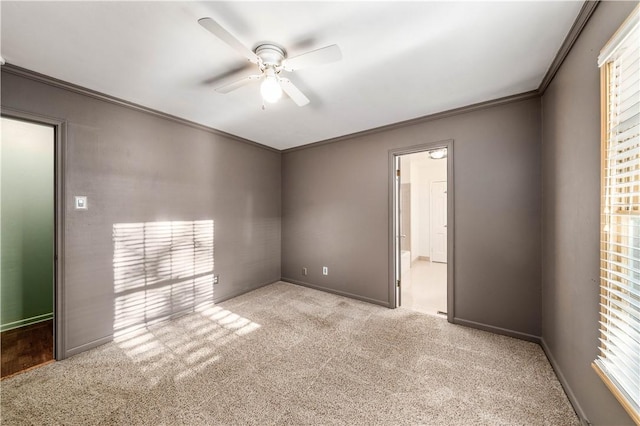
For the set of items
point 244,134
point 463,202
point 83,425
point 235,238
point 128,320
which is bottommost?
point 83,425

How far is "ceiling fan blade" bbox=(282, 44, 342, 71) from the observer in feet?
5.02

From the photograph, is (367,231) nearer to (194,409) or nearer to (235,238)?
(235,238)

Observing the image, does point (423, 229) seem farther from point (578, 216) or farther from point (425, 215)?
point (578, 216)

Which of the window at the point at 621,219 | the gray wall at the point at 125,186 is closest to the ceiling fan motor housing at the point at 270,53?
the window at the point at 621,219

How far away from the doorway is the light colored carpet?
1277 millimetres

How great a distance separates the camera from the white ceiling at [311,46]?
148cm

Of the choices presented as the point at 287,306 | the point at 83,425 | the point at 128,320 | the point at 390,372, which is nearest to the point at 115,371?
the point at 83,425

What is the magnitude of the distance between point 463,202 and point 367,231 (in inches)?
52.2

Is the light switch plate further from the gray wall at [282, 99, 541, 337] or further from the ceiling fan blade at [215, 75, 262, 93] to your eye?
the gray wall at [282, 99, 541, 337]

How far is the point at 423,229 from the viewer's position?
6605 mm

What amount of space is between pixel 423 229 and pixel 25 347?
23.5 feet

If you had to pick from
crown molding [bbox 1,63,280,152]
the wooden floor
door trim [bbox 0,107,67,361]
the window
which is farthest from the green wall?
the window

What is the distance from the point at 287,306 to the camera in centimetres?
349

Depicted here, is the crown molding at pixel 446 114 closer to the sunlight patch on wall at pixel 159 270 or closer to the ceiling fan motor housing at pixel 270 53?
the ceiling fan motor housing at pixel 270 53
